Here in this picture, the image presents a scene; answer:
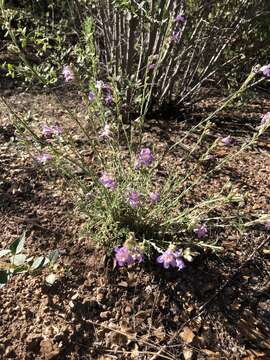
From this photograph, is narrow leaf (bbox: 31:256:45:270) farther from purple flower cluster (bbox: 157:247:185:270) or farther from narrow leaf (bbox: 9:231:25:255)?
purple flower cluster (bbox: 157:247:185:270)

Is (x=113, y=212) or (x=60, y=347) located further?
(x=113, y=212)

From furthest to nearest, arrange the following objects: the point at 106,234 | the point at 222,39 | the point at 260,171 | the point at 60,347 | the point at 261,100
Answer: the point at 261,100 < the point at 222,39 < the point at 260,171 < the point at 106,234 < the point at 60,347

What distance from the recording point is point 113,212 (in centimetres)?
200

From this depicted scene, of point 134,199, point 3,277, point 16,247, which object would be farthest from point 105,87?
point 3,277

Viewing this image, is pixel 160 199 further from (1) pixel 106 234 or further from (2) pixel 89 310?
(2) pixel 89 310

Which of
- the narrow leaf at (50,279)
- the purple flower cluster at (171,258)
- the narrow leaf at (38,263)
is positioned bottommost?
the narrow leaf at (50,279)

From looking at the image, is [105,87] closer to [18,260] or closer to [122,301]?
[18,260]

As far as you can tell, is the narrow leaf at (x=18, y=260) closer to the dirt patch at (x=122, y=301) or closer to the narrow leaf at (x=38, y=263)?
the narrow leaf at (x=38, y=263)

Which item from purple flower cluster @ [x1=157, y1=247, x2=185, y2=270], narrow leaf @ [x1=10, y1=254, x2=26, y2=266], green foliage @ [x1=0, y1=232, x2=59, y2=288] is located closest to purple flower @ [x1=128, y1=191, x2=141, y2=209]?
purple flower cluster @ [x1=157, y1=247, x2=185, y2=270]

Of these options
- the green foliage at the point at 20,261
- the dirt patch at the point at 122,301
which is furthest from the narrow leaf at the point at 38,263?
the dirt patch at the point at 122,301

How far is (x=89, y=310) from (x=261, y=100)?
2.61 meters

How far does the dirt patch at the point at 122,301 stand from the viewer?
1.81 m

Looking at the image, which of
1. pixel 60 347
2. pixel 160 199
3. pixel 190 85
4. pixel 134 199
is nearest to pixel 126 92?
pixel 190 85

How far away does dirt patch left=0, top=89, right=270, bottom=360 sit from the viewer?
5.93ft
